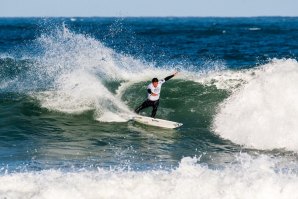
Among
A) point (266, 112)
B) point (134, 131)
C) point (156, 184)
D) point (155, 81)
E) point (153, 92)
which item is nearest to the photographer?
point (156, 184)

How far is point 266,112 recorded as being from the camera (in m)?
15.8

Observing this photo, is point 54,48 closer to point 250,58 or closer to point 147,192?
point 250,58

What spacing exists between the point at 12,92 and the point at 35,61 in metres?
8.51

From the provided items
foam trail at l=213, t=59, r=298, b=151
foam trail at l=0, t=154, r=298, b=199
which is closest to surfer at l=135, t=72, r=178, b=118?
foam trail at l=213, t=59, r=298, b=151

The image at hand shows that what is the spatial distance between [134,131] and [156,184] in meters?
6.22

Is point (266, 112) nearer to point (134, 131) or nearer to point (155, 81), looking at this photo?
point (155, 81)

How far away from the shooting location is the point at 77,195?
8961 mm

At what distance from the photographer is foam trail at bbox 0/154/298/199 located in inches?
355

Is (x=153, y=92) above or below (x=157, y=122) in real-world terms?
above

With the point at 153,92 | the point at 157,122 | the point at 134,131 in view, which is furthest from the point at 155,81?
the point at 134,131

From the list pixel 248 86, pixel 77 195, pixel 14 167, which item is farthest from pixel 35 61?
pixel 77 195

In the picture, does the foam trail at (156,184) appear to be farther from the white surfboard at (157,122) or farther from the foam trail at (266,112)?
the white surfboard at (157,122)

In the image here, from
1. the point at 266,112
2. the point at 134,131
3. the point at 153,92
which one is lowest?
the point at 134,131

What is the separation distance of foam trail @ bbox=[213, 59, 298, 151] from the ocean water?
0.10 ft
